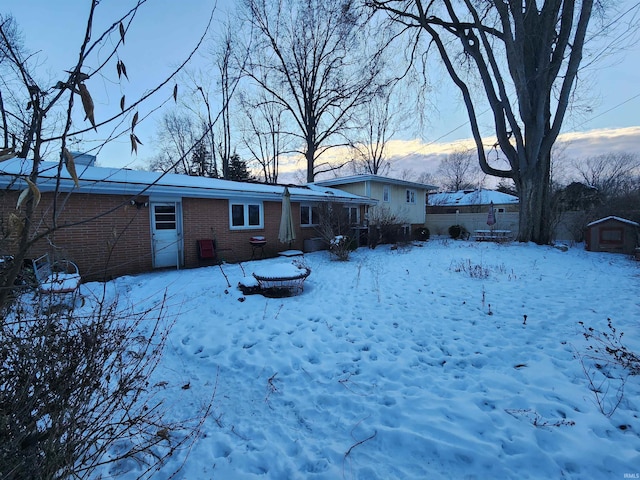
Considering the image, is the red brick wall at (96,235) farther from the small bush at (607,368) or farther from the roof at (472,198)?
the roof at (472,198)

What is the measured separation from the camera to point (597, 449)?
215 centimetres

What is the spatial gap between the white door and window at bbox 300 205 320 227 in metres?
5.65

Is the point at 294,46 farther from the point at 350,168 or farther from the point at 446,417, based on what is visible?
the point at 446,417

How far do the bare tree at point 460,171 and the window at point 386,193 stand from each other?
101ft

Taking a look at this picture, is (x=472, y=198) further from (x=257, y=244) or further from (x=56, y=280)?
(x=56, y=280)

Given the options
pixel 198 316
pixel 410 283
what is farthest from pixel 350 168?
pixel 198 316

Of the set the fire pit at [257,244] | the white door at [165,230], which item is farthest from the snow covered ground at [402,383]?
the fire pit at [257,244]

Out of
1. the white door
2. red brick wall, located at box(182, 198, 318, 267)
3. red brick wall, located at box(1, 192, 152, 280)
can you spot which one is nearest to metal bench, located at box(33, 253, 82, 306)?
red brick wall, located at box(1, 192, 152, 280)

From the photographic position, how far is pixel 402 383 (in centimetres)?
320

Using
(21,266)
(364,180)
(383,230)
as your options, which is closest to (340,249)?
(383,230)

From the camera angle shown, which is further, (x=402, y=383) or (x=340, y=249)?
(x=340, y=249)

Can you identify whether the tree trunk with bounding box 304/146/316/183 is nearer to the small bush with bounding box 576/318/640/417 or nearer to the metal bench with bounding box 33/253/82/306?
the small bush with bounding box 576/318/640/417

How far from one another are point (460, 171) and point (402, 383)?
49215 millimetres

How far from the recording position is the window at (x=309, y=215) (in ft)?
44.6
